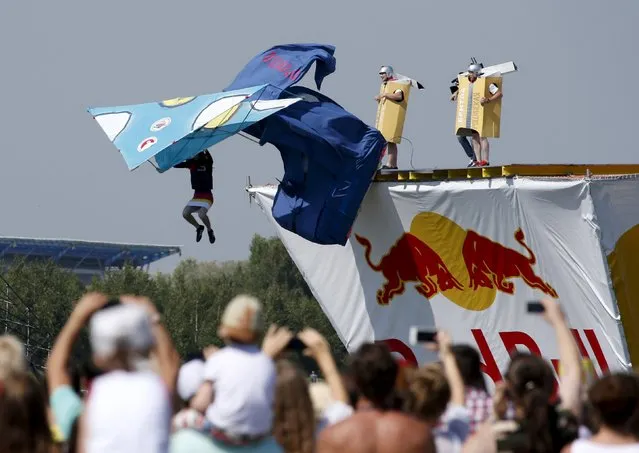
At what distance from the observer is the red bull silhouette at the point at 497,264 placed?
71.6ft

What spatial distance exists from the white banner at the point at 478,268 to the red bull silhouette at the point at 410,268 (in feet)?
0.05

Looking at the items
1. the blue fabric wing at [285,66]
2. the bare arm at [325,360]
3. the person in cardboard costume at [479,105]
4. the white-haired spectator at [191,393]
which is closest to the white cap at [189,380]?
the white-haired spectator at [191,393]

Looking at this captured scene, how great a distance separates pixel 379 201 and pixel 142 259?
2604 inches

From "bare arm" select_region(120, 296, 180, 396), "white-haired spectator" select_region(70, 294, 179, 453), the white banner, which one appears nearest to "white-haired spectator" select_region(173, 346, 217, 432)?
"bare arm" select_region(120, 296, 180, 396)

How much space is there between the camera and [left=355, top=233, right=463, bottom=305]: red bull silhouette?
23.0 meters

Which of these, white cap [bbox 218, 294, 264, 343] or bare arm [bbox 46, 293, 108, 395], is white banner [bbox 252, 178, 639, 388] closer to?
white cap [bbox 218, 294, 264, 343]

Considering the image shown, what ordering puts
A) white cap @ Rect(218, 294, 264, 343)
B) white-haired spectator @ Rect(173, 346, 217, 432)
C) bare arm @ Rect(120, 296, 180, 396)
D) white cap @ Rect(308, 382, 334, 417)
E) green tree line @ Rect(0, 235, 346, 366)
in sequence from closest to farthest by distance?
bare arm @ Rect(120, 296, 180, 396), white cap @ Rect(218, 294, 264, 343), white-haired spectator @ Rect(173, 346, 217, 432), white cap @ Rect(308, 382, 334, 417), green tree line @ Rect(0, 235, 346, 366)

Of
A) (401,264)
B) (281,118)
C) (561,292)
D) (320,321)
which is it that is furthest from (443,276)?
(320,321)

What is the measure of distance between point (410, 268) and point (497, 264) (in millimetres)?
1710

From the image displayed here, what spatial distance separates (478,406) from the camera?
818 centimetres

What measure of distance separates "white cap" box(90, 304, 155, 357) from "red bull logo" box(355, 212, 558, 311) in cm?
1629

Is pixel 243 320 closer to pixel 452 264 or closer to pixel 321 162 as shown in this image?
pixel 321 162

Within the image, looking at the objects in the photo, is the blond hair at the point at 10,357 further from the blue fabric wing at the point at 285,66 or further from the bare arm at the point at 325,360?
the blue fabric wing at the point at 285,66

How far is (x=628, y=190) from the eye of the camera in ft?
68.4
